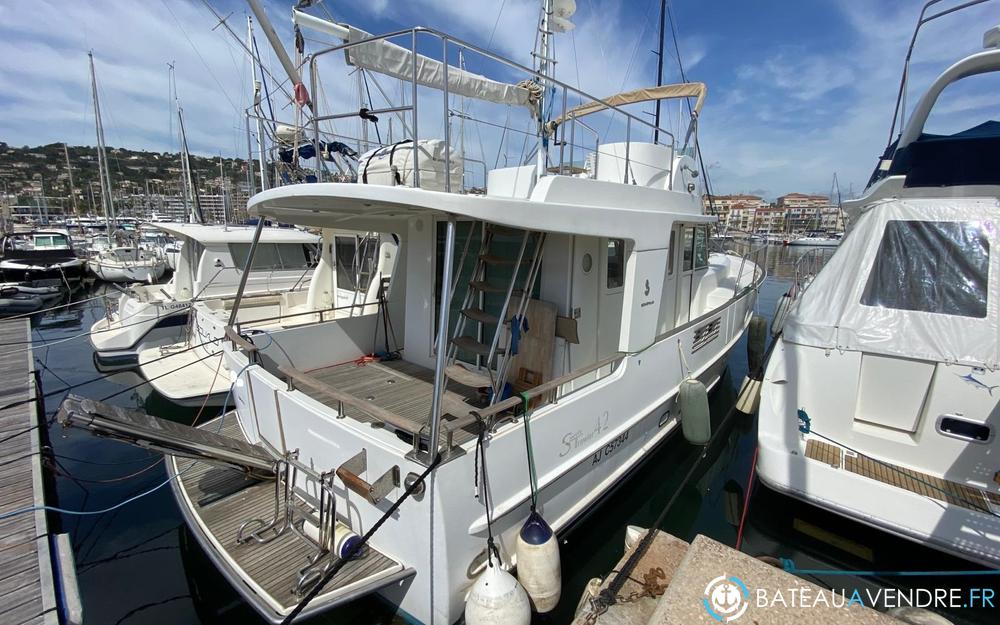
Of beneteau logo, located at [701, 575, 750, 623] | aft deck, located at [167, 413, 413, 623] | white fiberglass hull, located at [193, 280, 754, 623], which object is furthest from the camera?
white fiberglass hull, located at [193, 280, 754, 623]

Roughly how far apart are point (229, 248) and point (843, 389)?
13.1 metres

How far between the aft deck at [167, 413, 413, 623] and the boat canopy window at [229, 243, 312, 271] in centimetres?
887

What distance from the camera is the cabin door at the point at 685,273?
239 inches

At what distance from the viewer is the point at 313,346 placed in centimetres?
544

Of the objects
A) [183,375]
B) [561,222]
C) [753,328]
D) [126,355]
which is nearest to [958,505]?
[561,222]

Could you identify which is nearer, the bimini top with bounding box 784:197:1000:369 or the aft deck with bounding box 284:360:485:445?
the bimini top with bounding box 784:197:1000:369

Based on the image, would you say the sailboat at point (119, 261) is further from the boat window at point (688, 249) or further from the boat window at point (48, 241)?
the boat window at point (688, 249)

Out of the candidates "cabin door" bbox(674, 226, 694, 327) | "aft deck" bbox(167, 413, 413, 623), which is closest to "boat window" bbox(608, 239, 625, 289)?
"cabin door" bbox(674, 226, 694, 327)

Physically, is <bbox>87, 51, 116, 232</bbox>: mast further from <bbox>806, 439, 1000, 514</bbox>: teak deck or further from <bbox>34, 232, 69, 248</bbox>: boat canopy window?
<bbox>806, 439, 1000, 514</bbox>: teak deck

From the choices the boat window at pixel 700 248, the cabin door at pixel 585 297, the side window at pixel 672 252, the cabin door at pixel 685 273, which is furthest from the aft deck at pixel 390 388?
the boat window at pixel 700 248

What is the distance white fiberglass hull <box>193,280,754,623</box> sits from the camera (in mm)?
2732

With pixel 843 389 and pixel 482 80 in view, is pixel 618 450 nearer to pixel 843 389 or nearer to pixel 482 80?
pixel 843 389

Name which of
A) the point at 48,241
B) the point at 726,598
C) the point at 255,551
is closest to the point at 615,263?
the point at 726,598

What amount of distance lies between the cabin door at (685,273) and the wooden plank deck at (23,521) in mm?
6914
